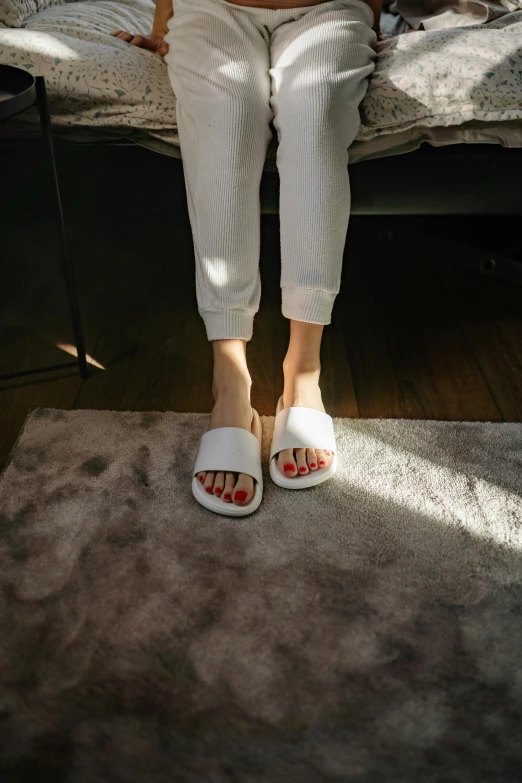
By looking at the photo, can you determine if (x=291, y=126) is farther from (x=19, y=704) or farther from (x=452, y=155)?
(x=19, y=704)

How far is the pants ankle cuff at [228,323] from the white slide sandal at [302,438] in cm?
14

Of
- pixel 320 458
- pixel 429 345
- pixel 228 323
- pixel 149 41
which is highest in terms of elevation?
pixel 149 41

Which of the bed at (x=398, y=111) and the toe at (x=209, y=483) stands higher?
the bed at (x=398, y=111)

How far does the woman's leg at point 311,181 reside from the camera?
1008mm

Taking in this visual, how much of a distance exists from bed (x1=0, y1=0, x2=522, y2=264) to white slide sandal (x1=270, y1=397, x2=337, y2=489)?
41 centimetres

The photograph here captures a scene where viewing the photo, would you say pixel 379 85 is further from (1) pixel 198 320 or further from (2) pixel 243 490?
(2) pixel 243 490

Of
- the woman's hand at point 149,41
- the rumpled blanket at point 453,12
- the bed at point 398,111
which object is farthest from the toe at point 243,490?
the rumpled blanket at point 453,12

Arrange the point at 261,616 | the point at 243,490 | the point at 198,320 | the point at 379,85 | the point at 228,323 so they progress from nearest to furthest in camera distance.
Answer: the point at 261,616, the point at 243,490, the point at 228,323, the point at 379,85, the point at 198,320

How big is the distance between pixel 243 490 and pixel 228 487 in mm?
23

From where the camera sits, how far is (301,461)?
3.23 feet

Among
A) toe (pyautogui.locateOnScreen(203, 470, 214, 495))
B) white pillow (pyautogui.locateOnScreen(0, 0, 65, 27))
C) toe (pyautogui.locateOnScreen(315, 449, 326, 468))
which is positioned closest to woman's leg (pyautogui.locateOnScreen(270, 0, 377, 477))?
toe (pyautogui.locateOnScreen(315, 449, 326, 468))

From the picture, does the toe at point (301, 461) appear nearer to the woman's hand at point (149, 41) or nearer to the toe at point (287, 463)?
the toe at point (287, 463)

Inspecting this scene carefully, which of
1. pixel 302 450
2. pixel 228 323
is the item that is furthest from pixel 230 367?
pixel 302 450

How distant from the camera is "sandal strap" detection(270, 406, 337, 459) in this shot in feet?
3.28
